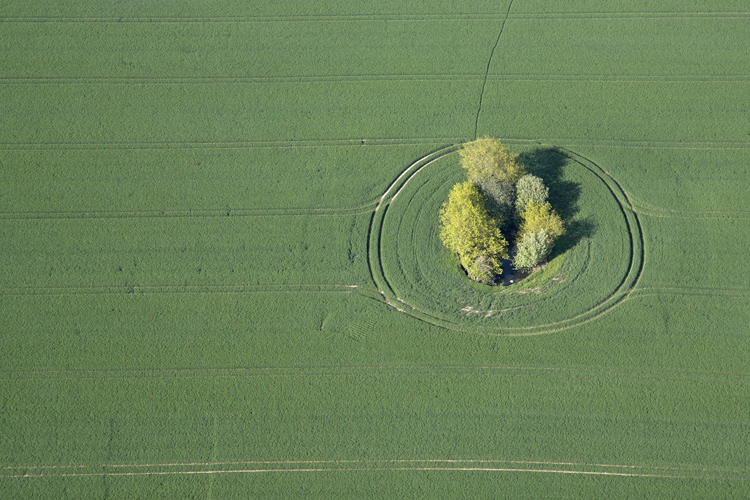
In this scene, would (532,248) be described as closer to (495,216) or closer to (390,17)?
(495,216)

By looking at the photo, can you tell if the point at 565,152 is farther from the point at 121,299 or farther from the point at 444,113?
the point at 121,299

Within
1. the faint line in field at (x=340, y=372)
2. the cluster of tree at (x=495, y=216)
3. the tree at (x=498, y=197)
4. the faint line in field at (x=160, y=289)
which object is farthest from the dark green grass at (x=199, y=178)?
the faint line in field at (x=340, y=372)

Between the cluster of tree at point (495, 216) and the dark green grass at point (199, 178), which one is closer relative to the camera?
the cluster of tree at point (495, 216)

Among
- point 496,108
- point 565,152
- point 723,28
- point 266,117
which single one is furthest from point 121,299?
point 723,28

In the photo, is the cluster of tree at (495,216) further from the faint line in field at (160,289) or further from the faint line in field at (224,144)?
the faint line in field at (160,289)

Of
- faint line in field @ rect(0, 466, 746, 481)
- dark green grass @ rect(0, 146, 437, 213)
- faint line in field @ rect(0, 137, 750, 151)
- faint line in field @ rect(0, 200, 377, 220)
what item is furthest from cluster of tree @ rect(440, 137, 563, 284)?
faint line in field @ rect(0, 466, 746, 481)

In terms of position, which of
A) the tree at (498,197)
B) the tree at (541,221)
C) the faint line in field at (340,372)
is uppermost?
the tree at (498,197)

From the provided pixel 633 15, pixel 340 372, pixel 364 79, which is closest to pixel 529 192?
pixel 364 79
